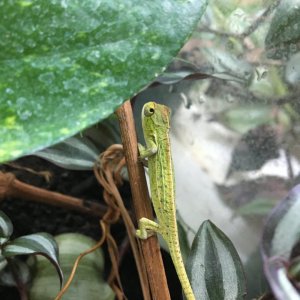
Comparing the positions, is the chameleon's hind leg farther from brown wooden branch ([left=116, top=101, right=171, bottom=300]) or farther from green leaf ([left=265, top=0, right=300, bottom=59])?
green leaf ([left=265, top=0, right=300, bottom=59])

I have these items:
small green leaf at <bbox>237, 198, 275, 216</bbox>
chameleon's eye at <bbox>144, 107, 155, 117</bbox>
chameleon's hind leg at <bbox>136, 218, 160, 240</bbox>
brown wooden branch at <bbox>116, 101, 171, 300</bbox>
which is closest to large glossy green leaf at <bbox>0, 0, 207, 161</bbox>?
brown wooden branch at <bbox>116, 101, 171, 300</bbox>

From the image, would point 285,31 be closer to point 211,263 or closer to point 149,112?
point 149,112

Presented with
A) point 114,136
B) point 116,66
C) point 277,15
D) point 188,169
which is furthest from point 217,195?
point 116,66

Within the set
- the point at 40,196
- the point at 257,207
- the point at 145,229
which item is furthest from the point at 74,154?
the point at 257,207

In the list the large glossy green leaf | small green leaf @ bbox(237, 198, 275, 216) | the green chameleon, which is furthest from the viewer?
small green leaf @ bbox(237, 198, 275, 216)

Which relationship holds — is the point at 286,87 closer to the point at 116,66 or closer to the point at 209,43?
the point at 209,43
